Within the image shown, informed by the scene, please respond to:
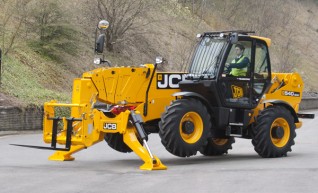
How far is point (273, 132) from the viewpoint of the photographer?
15.7 metres

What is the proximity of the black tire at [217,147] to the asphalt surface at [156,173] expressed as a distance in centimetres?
22

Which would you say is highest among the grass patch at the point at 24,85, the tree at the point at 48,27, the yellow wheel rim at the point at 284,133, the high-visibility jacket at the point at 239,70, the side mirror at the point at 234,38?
the tree at the point at 48,27

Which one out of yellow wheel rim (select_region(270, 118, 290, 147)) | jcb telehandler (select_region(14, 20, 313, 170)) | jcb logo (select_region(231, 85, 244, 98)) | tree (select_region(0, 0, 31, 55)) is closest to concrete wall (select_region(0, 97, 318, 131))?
tree (select_region(0, 0, 31, 55))

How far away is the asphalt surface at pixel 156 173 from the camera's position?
11.0m

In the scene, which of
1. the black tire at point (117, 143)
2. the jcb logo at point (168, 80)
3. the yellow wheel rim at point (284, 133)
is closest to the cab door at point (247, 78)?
the yellow wheel rim at point (284, 133)

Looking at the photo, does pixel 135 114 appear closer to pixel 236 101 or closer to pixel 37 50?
pixel 236 101

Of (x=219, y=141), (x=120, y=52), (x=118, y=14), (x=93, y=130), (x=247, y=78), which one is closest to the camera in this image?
(x=93, y=130)

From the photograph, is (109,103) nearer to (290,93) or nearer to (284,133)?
(284,133)

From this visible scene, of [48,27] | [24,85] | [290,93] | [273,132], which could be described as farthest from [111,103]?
[48,27]

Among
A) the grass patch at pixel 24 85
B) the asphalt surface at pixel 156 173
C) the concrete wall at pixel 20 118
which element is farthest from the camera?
the grass patch at pixel 24 85

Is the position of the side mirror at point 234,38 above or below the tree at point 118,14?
below

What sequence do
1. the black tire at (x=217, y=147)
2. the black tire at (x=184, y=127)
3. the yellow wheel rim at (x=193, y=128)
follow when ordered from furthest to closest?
the black tire at (x=217, y=147) < the yellow wheel rim at (x=193, y=128) < the black tire at (x=184, y=127)

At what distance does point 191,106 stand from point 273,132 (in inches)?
95.2

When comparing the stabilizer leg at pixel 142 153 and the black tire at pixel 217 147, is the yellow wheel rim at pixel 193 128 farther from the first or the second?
the black tire at pixel 217 147
